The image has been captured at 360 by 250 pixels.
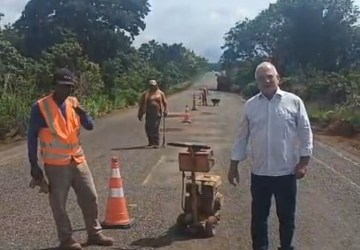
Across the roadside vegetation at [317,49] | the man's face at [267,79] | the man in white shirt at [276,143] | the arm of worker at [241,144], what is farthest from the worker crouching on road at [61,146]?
the roadside vegetation at [317,49]

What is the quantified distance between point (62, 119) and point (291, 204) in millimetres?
2237

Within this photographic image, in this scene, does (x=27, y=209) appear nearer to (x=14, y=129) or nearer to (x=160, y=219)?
(x=160, y=219)

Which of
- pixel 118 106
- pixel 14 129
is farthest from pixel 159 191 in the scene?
pixel 118 106

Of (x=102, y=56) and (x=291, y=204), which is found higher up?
(x=102, y=56)

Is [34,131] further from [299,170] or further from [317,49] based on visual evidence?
[317,49]

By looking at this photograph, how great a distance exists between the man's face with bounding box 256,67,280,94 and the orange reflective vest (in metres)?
1.89

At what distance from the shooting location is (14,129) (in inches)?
814

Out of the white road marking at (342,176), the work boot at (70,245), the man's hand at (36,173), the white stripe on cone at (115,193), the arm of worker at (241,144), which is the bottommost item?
the white road marking at (342,176)

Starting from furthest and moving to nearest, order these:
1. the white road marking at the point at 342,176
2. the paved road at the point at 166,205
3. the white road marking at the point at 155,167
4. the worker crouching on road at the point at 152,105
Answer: the worker crouching on road at the point at 152,105 → the white road marking at the point at 155,167 → the white road marking at the point at 342,176 → the paved road at the point at 166,205

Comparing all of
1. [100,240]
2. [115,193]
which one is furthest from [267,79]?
[115,193]

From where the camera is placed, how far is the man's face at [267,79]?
549 centimetres

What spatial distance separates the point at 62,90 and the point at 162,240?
6.15ft

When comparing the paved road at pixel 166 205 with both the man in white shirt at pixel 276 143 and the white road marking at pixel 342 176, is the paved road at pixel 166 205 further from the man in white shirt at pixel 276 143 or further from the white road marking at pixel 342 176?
the man in white shirt at pixel 276 143

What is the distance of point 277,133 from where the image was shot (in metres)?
5.52
